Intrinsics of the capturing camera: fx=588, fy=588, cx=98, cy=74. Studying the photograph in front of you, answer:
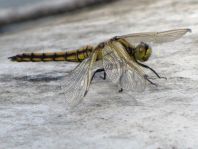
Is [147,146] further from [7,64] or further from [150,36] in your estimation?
[7,64]

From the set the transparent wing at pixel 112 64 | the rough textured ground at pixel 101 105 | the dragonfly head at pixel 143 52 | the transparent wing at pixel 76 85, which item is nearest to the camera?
the rough textured ground at pixel 101 105

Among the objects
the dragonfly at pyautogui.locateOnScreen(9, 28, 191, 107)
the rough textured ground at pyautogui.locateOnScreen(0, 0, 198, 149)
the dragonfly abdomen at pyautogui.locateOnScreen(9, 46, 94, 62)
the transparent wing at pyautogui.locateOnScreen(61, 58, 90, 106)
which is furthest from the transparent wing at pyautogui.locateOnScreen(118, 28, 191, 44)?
the transparent wing at pyautogui.locateOnScreen(61, 58, 90, 106)

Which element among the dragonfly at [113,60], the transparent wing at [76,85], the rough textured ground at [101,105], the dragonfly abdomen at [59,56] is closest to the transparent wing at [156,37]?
the dragonfly at [113,60]

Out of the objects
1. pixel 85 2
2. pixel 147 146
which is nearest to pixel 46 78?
pixel 147 146

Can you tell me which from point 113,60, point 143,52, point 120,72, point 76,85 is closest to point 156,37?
point 143,52

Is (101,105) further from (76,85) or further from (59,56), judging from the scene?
(59,56)

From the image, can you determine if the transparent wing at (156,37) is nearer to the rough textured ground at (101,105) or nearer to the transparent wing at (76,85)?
the rough textured ground at (101,105)
